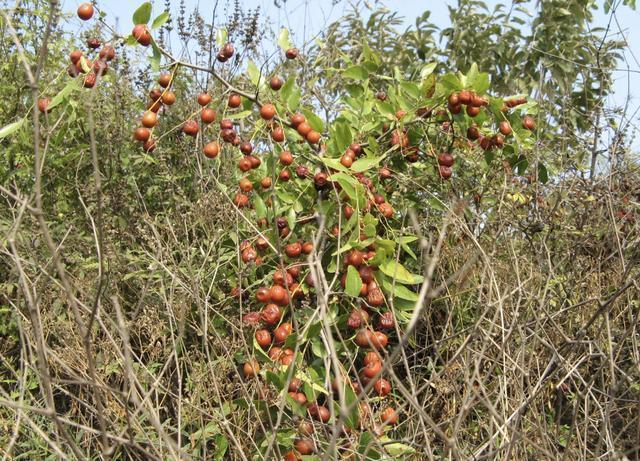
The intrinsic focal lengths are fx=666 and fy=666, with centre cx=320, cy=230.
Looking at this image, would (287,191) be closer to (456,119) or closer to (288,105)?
(288,105)

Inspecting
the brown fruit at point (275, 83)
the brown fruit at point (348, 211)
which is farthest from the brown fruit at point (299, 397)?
the brown fruit at point (275, 83)

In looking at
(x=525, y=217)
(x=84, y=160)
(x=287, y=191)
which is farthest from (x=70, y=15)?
(x=525, y=217)

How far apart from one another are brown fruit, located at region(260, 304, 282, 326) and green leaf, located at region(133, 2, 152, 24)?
101 cm

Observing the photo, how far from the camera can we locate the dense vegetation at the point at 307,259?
1918mm

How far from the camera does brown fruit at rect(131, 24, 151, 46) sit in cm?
212

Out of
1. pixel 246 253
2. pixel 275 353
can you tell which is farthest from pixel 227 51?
pixel 275 353

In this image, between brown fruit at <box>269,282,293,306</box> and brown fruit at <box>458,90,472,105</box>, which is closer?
brown fruit at <box>269,282,293,306</box>

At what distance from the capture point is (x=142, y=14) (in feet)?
7.00

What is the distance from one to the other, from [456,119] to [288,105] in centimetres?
60

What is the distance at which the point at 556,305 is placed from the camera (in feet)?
8.80

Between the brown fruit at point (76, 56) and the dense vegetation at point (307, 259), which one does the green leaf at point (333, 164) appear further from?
the brown fruit at point (76, 56)

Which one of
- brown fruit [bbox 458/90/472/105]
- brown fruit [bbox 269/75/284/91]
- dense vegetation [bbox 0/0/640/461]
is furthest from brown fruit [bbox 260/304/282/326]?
brown fruit [bbox 458/90/472/105]

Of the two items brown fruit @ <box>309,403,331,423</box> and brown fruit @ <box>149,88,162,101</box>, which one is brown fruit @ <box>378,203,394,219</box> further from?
brown fruit @ <box>149,88,162,101</box>

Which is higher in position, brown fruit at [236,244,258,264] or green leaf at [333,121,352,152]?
green leaf at [333,121,352,152]
